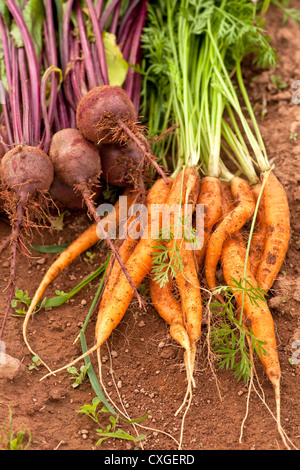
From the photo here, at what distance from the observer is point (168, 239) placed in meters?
2.16

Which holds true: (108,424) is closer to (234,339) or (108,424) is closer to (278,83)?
(234,339)

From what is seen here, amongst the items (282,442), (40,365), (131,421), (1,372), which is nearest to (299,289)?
(282,442)

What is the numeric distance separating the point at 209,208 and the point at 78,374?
3.14 feet

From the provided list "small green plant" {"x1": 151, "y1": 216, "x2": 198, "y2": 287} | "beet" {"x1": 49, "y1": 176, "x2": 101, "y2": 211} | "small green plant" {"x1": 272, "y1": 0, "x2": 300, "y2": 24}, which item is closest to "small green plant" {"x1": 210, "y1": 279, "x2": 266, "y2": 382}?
"small green plant" {"x1": 151, "y1": 216, "x2": 198, "y2": 287}

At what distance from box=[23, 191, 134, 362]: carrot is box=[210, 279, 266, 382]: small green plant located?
2.40 ft

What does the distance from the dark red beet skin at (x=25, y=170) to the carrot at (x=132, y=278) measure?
1.67ft

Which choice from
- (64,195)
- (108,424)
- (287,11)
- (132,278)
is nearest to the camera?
(108,424)

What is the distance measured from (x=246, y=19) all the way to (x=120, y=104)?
3.49 ft

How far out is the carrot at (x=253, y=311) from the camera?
1893mm

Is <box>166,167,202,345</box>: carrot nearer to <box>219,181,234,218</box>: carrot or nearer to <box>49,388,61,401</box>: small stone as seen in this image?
<box>219,181,234,218</box>: carrot

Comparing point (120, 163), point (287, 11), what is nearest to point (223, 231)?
point (120, 163)

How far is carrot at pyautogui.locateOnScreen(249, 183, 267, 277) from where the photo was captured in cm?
226

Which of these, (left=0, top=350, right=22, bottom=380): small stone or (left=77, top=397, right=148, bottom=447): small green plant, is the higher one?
(left=0, top=350, right=22, bottom=380): small stone

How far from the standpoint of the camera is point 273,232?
2.25m
